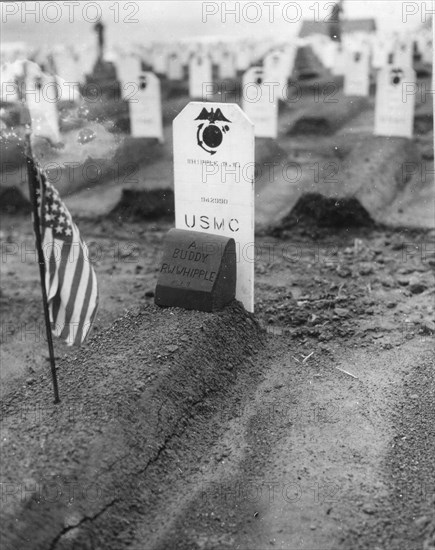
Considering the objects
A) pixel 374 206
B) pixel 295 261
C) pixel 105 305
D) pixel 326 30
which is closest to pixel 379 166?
pixel 374 206

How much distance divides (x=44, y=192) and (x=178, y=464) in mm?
2053

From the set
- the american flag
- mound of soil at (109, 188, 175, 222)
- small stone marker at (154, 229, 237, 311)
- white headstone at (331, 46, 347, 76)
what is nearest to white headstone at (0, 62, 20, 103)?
mound of soil at (109, 188, 175, 222)

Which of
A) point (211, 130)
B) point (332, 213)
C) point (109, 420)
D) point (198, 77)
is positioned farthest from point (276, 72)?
point (109, 420)

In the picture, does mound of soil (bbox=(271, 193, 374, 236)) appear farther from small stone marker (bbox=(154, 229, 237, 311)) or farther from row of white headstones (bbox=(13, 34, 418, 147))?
row of white headstones (bbox=(13, 34, 418, 147))

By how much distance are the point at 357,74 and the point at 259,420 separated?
1747cm

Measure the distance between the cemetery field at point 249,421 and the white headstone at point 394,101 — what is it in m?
7.10

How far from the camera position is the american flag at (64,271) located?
4.83m

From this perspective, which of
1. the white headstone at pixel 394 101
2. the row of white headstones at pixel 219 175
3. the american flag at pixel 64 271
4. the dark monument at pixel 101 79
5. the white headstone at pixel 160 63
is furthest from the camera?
the white headstone at pixel 160 63

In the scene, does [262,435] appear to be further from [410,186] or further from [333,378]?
[410,186]

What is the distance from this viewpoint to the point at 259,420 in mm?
5504

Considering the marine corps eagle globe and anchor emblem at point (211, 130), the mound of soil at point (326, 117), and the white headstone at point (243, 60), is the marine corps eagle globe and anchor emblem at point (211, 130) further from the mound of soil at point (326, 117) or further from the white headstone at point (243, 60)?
the white headstone at point (243, 60)

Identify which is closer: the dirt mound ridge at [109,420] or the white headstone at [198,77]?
the dirt mound ridge at [109,420]

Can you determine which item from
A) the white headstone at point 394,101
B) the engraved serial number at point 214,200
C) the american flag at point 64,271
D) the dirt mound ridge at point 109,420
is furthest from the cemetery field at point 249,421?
the white headstone at point 394,101

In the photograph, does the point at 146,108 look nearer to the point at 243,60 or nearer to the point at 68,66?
the point at 68,66
